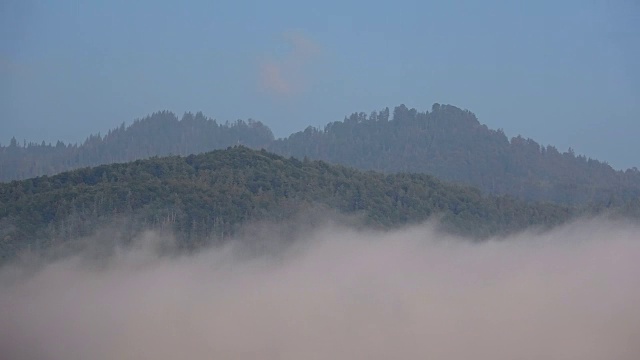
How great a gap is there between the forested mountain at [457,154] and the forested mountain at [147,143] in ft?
18.4

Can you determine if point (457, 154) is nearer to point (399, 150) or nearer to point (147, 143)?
point (399, 150)

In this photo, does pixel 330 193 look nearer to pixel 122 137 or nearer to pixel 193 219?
pixel 193 219

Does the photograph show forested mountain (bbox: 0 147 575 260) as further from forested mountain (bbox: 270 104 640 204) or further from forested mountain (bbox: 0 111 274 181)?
forested mountain (bbox: 0 111 274 181)

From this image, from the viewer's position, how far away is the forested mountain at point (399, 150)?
2869 inches

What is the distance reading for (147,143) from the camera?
88750mm

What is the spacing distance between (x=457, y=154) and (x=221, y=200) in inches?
1522

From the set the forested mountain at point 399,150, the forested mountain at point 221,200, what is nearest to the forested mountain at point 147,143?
the forested mountain at point 399,150

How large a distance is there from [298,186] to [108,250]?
9985 mm

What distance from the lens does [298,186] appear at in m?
45.9

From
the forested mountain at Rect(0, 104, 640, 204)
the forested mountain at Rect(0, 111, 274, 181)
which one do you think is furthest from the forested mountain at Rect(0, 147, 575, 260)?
the forested mountain at Rect(0, 111, 274, 181)

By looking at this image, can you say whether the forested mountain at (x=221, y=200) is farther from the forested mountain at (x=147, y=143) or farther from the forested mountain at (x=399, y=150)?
the forested mountain at (x=147, y=143)

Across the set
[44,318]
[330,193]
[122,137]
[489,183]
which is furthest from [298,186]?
[122,137]

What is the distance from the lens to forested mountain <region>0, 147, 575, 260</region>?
129 ft

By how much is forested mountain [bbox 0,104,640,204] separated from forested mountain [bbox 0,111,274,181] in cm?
7
